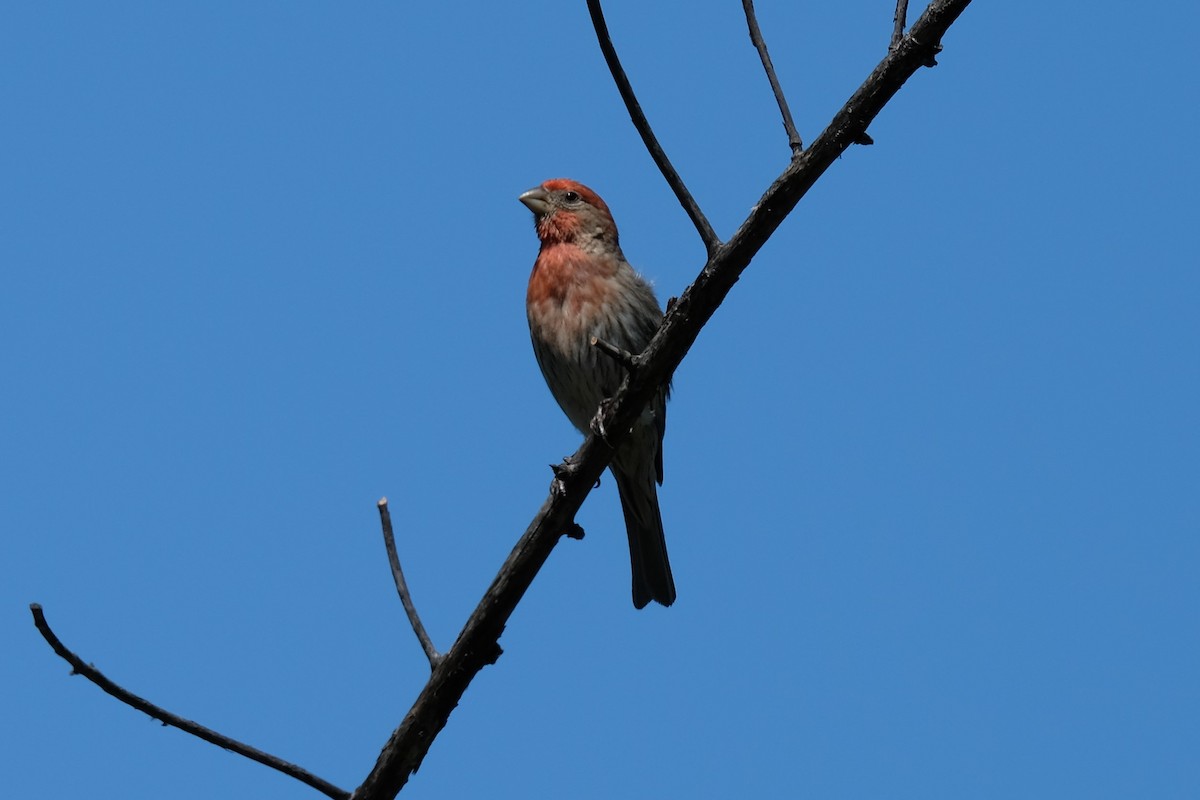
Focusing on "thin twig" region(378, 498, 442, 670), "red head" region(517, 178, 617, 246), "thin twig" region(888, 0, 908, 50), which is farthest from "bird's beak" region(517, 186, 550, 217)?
"thin twig" region(888, 0, 908, 50)

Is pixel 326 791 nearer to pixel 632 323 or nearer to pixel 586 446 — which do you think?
pixel 586 446

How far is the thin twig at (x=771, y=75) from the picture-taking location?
420 centimetres

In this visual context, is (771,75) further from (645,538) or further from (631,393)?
(645,538)

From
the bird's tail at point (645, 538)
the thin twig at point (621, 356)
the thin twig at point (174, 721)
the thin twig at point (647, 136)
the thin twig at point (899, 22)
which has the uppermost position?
the bird's tail at point (645, 538)

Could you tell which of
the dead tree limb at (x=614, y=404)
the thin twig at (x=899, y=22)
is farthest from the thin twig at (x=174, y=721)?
the thin twig at (x=899, y=22)

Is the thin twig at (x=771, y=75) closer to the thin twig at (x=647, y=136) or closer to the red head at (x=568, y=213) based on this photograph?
the thin twig at (x=647, y=136)

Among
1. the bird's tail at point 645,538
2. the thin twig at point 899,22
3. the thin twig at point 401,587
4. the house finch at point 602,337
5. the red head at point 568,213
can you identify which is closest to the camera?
the thin twig at point 899,22

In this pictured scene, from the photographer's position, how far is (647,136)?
14.5 feet

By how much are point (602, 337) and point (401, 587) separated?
250 cm

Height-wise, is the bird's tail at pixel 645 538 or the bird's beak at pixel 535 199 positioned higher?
the bird's beak at pixel 535 199

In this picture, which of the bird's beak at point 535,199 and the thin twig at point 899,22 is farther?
the bird's beak at point 535,199

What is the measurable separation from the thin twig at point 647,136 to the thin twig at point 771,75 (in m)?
0.39

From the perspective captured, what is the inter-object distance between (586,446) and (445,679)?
95 cm

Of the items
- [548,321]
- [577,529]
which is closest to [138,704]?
[577,529]
